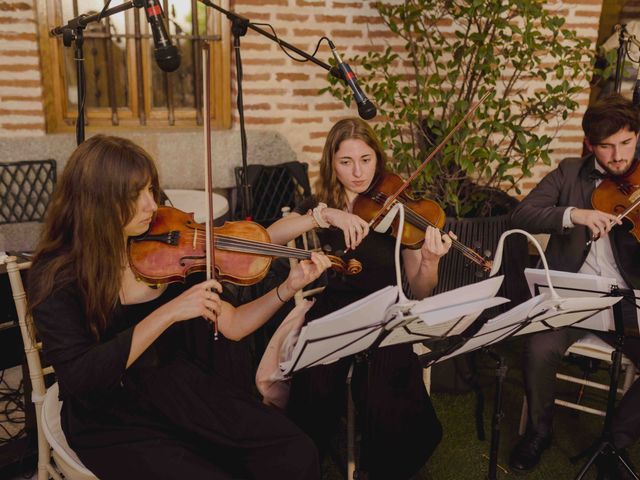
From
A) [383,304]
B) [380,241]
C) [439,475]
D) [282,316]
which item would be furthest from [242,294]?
[383,304]

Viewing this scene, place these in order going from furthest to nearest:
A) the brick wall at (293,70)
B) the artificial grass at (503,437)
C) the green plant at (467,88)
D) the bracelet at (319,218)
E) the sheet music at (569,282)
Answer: the brick wall at (293,70) < the green plant at (467,88) < the artificial grass at (503,437) < the bracelet at (319,218) < the sheet music at (569,282)

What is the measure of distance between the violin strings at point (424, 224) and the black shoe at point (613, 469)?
0.81 m

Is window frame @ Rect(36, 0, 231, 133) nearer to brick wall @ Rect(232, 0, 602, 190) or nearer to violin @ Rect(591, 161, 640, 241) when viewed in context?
brick wall @ Rect(232, 0, 602, 190)

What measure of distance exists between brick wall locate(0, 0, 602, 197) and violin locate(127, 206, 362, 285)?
5.70ft

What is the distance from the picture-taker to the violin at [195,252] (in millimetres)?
1795

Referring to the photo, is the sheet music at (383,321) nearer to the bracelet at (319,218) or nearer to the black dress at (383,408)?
the black dress at (383,408)

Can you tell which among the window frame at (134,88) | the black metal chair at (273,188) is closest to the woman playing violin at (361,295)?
the black metal chair at (273,188)

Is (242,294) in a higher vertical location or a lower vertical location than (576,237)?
lower

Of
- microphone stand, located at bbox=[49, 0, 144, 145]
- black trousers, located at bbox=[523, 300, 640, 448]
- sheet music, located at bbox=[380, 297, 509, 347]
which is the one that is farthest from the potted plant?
microphone stand, located at bbox=[49, 0, 144, 145]

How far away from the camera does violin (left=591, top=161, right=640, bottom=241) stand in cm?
240

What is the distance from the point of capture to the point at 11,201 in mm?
3205

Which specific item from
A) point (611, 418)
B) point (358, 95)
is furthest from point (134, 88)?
point (611, 418)

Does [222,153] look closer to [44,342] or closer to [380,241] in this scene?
[380,241]

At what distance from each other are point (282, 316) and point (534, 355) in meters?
1.15
